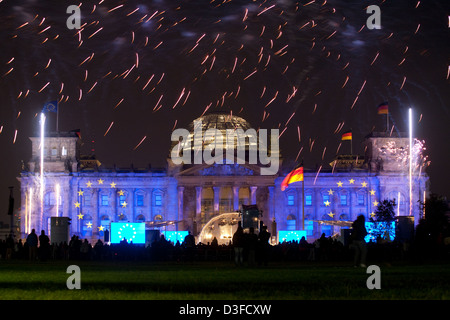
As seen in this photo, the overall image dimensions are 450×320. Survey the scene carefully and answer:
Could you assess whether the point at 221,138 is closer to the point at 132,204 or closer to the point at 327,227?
the point at 132,204

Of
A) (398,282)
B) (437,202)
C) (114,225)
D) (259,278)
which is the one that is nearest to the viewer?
(398,282)

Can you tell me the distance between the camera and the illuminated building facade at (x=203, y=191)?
115769mm

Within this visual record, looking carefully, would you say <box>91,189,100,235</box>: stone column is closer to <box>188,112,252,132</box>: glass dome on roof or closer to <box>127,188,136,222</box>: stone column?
<box>127,188,136,222</box>: stone column

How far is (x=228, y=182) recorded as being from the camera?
116 metres

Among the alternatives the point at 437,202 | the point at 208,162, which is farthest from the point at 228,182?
the point at 437,202

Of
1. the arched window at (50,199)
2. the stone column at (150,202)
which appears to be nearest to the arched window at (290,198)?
the stone column at (150,202)

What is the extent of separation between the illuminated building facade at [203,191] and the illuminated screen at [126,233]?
4886cm

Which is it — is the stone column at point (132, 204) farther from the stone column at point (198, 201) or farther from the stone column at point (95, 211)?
the stone column at point (198, 201)

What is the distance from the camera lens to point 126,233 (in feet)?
211

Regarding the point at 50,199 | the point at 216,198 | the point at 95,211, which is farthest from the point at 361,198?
the point at 50,199

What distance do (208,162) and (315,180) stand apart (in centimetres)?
1536

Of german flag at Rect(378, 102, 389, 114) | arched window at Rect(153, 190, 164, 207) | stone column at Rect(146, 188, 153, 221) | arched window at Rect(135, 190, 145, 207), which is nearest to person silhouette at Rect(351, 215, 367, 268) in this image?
german flag at Rect(378, 102, 389, 114)

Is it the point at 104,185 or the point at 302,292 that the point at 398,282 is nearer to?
the point at 302,292
